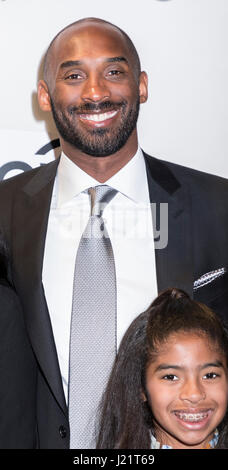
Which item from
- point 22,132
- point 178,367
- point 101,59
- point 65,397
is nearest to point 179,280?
point 178,367

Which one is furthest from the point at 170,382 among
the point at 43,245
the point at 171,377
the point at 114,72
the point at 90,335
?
the point at 114,72

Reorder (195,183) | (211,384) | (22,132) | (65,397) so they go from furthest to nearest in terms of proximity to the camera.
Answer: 1. (22,132)
2. (195,183)
3. (65,397)
4. (211,384)

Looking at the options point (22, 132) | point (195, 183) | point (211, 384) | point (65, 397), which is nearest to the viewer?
point (211, 384)

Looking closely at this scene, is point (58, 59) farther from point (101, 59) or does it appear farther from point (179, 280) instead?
point (179, 280)

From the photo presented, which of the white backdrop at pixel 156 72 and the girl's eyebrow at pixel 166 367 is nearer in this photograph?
the girl's eyebrow at pixel 166 367

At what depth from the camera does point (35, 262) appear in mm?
1878

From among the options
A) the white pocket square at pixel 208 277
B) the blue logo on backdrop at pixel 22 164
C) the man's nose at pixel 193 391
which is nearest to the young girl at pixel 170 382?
the man's nose at pixel 193 391

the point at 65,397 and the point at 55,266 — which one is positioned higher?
the point at 55,266

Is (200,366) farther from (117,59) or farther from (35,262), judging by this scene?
(117,59)

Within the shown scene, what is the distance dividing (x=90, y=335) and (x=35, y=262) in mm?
221

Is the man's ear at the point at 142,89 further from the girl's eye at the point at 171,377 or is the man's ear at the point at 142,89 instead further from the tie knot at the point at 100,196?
the girl's eye at the point at 171,377

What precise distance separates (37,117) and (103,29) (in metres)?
0.43

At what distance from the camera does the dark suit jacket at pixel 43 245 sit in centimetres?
182
